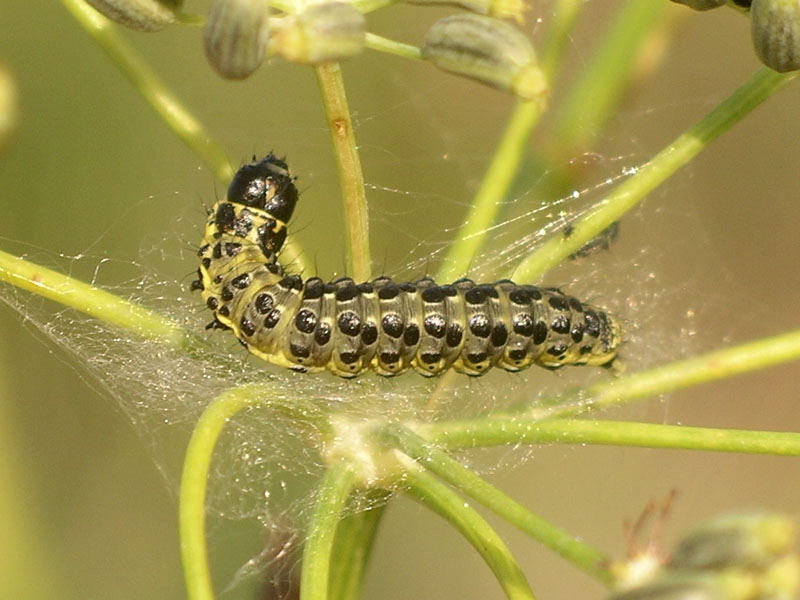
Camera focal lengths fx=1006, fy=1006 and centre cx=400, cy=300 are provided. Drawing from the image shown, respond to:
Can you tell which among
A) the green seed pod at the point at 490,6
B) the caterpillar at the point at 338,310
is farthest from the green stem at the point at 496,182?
the green seed pod at the point at 490,6

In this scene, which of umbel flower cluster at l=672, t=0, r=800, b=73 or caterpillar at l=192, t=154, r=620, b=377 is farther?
caterpillar at l=192, t=154, r=620, b=377

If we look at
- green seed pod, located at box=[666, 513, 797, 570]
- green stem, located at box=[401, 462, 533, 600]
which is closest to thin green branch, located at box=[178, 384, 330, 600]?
green stem, located at box=[401, 462, 533, 600]

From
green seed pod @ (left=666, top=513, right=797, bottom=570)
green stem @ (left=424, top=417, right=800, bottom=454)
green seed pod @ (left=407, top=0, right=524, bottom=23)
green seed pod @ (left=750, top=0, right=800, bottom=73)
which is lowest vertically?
green seed pod @ (left=666, top=513, right=797, bottom=570)

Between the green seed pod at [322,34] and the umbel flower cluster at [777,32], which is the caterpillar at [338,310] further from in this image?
the umbel flower cluster at [777,32]

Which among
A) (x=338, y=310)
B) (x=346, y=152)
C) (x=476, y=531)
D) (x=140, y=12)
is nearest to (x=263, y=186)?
(x=338, y=310)

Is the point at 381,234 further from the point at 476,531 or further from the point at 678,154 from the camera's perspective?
the point at 476,531

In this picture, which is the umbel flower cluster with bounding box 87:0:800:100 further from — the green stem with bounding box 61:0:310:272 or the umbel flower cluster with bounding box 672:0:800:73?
the green stem with bounding box 61:0:310:272

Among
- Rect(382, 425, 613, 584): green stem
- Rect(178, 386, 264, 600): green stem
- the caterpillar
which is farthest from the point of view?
the caterpillar
